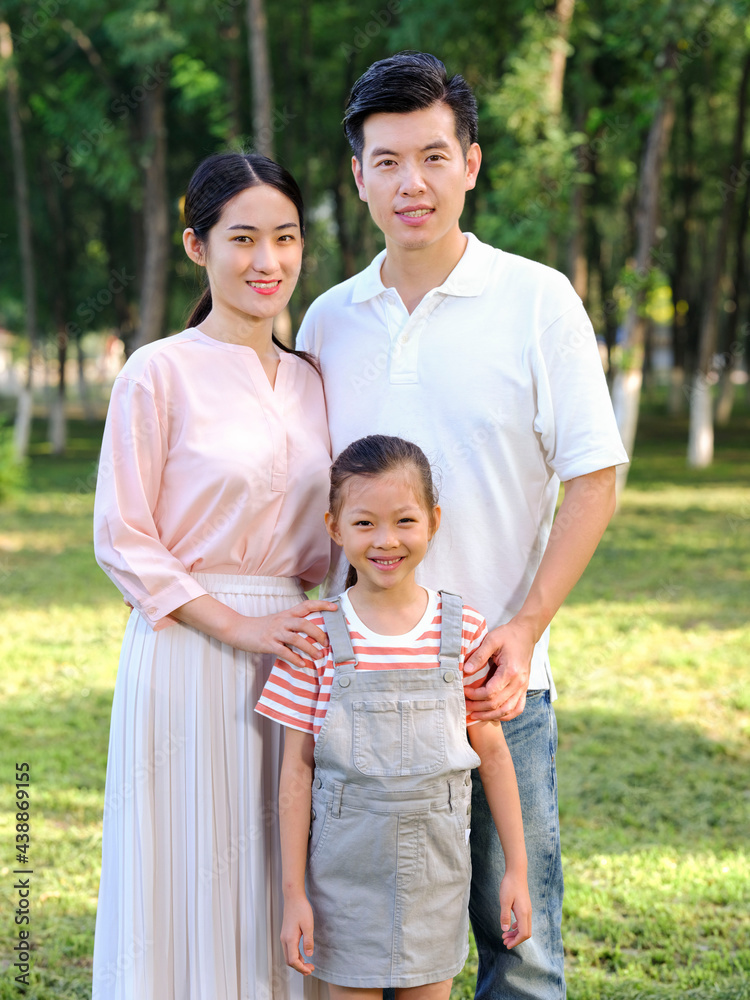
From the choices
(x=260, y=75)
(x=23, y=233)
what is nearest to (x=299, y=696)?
(x=260, y=75)

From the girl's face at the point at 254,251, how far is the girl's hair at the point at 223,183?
17 mm

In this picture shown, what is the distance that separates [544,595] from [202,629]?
2.57ft

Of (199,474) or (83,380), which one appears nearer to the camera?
(199,474)

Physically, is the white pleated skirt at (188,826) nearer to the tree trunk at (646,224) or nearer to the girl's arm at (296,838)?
the girl's arm at (296,838)

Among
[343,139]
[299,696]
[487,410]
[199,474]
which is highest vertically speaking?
[343,139]

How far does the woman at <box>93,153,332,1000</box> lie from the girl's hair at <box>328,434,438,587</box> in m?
0.23

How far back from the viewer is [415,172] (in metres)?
2.32

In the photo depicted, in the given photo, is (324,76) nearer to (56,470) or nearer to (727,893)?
(56,470)

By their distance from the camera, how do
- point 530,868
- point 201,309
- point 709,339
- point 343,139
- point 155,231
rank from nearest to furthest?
point 530,868 < point 201,309 < point 155,231 < point 709,339 < point 343,139

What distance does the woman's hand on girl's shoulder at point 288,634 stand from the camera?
2254 mm

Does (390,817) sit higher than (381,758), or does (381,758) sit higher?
(381,758)

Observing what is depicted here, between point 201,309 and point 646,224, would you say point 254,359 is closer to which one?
point 201,309

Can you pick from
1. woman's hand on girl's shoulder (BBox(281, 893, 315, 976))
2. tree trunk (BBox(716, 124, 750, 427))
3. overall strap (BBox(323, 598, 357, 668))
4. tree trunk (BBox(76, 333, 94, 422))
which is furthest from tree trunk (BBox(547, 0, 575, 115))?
tree trunk (BBox(76, 333, 94, 422))

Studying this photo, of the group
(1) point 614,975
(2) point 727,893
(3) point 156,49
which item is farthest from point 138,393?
(3) point 156,49
